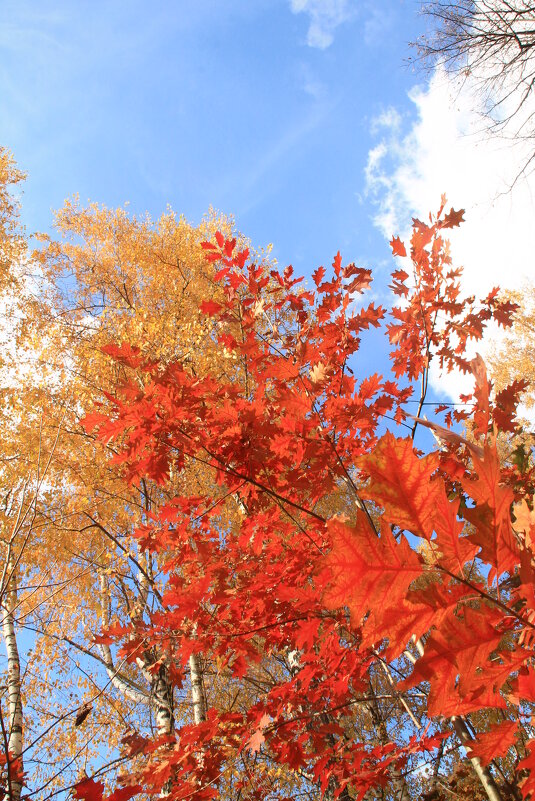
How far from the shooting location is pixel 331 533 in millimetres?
618

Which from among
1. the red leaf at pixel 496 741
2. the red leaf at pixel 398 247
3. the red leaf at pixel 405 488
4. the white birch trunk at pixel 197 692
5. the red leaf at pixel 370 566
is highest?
the red leaf at pixel 398 247

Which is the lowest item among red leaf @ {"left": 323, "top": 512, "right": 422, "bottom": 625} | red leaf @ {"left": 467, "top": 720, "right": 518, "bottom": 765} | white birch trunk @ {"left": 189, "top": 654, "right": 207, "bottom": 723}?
red leaf @ {"left": 467, "top": 720, "right": 518, "bottom": 765}

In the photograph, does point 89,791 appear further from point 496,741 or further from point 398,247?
point 398,247

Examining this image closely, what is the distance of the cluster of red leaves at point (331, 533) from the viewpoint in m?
0.60

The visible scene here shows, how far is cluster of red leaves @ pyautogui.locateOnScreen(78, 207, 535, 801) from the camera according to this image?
60 cm

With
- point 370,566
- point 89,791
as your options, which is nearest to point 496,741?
point 370,566

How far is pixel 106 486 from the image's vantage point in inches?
213

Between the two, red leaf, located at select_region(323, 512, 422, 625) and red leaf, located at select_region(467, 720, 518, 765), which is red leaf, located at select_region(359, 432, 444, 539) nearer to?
red leaf, located at select_region(323, 512, 422, 625)

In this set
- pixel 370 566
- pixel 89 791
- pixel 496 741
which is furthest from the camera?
pixel 89 791

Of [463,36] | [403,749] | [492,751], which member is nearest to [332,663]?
[403,749]

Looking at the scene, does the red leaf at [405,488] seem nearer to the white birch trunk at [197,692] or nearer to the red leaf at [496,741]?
the red leaf at [496,741]

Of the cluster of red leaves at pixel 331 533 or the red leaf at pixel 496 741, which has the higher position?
the cluster of red leaves at pixel 331 533

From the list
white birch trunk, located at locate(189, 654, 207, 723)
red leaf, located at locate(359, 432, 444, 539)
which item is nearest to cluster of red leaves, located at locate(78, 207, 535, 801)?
red leaf, located at locate(359, 432, 444, 539)

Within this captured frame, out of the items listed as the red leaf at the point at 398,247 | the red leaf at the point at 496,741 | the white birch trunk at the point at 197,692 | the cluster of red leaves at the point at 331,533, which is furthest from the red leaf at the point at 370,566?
the white birch trunk at the point at 197,692
